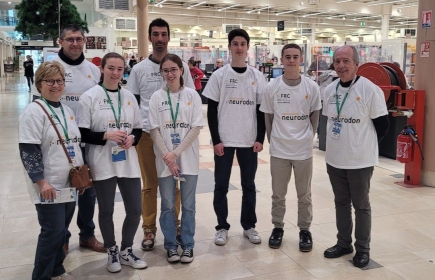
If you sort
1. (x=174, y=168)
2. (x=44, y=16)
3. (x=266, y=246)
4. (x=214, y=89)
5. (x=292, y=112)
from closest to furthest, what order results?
(x=174, y=168)
(x=292, y=112)
(x=214, y=89)
(x=266, y=246)
(x=44, y=16)

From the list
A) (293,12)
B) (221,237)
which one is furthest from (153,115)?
(293,12)

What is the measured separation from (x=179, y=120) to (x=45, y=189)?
1.03 metres

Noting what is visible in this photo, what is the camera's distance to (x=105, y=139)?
2863 millimetres

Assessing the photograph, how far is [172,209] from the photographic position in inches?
127

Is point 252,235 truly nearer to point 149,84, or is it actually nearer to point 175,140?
point 175,140

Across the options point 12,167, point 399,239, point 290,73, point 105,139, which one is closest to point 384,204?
point 399,239

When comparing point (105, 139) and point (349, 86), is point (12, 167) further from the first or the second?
point (349, 86)

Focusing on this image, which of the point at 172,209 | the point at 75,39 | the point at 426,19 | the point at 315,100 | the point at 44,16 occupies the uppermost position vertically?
the point at 44,16

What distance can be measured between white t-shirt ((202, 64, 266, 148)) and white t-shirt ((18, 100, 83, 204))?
1180mm

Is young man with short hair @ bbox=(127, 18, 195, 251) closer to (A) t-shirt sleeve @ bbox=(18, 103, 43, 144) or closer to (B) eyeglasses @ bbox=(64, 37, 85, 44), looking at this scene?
(B) eyeglasses @ bbox=(64, 37, 85, 44)

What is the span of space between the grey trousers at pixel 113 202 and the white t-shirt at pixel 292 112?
3.71ft

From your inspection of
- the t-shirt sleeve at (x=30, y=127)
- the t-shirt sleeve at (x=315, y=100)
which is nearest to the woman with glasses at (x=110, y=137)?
the t-shirt sleeve at (x=30, y=127)

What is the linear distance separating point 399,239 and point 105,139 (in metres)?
2.56

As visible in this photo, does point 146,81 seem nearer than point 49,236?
No
